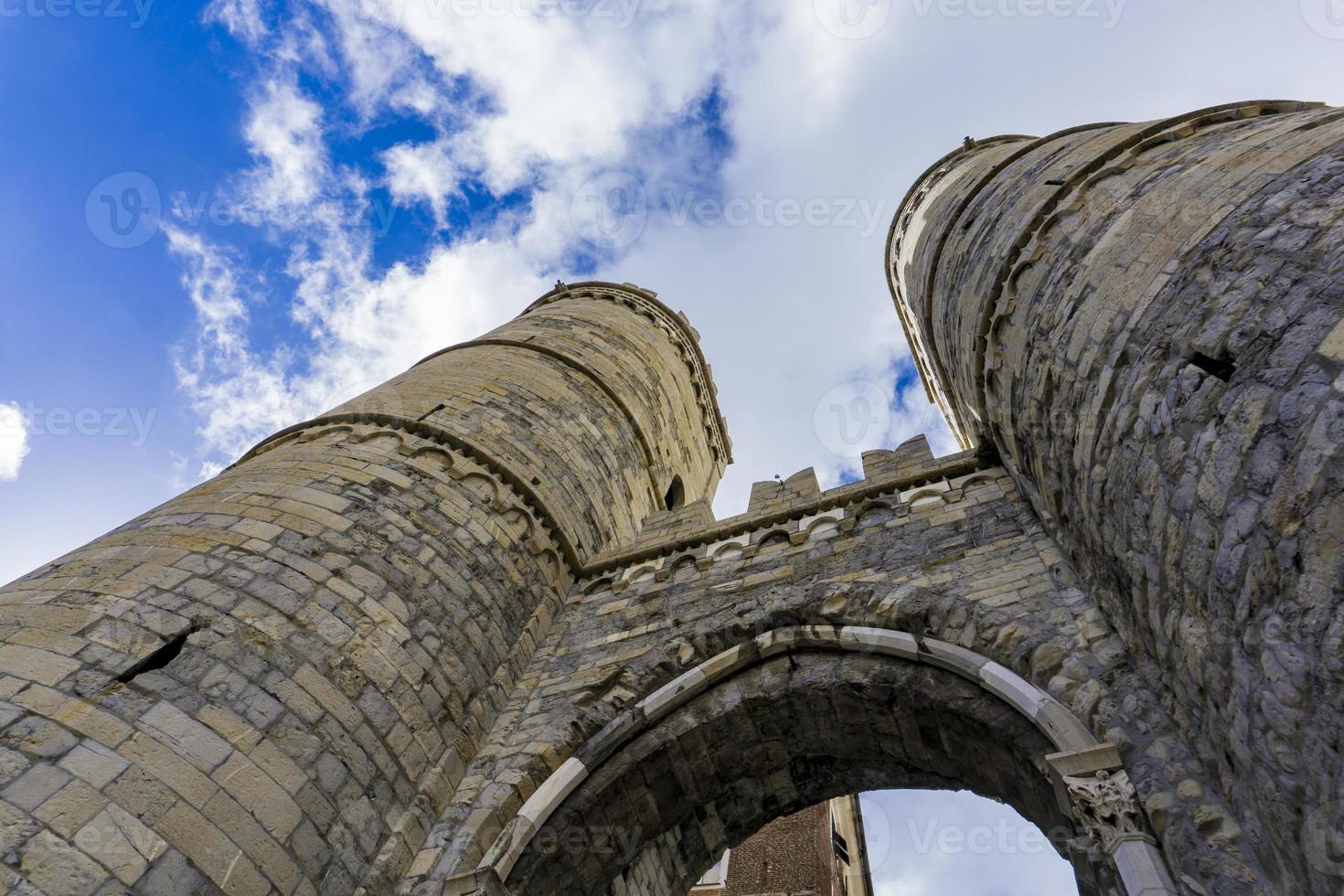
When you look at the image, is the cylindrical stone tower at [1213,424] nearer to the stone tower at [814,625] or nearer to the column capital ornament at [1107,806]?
the stone tower at [814,625]

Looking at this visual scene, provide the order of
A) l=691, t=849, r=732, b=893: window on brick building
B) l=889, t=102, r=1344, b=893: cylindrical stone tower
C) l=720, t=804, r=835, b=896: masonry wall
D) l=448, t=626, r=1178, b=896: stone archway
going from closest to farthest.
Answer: l=889, t=102, r=1344, b=893: cylindrical stone tower < l=448, t=626, r=1178, b=896: stone archway < l=720, t=804, r=835, b=896: masonry wall < l=691, t=849, r=732, b=893: window on brick building

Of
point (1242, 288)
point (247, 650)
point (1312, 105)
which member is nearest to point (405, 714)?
point (247, 650)

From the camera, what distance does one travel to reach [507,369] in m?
8.44

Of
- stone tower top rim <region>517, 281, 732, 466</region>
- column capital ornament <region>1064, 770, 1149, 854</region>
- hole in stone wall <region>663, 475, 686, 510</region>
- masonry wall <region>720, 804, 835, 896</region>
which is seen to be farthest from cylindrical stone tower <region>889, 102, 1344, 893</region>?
masonry wall <region>720, 804, 835, 896</region>

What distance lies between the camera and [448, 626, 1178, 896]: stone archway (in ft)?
13.2

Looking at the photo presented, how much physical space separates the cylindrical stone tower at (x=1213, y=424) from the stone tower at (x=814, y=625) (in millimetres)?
16

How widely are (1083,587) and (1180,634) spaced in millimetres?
1198

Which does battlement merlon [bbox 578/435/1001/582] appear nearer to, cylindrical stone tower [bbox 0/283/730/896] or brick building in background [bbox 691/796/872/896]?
cylindrical stone tower [bbox 0/283/730/896]

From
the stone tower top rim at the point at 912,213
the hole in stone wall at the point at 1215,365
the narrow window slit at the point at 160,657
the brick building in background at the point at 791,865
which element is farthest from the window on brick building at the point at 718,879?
the hole in stone wall at the point at 1215,365

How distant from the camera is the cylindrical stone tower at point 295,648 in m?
3.31

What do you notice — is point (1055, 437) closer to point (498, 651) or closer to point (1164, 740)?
point (1164, 740)
